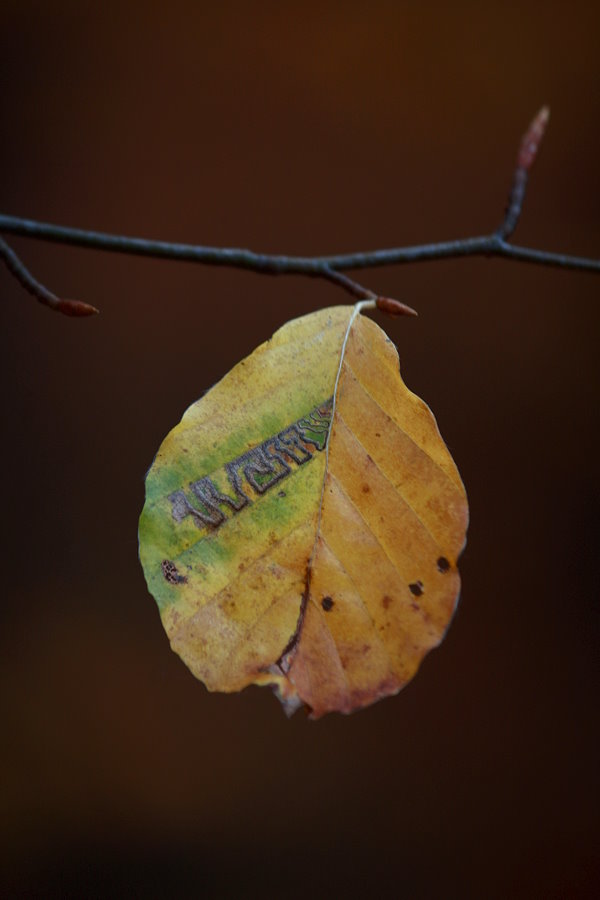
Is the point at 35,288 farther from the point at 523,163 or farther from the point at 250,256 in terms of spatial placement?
the point at 523,163

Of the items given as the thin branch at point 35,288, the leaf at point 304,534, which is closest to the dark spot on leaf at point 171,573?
the leaf at point 304,534

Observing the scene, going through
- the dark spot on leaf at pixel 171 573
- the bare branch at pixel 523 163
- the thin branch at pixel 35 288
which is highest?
the bare branch at pixel 523 163

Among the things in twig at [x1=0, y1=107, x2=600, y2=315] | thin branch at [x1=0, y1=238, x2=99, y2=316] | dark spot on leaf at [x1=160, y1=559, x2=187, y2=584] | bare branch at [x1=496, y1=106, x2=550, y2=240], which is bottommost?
dark spot on leaf at [x1=160, y1=559, x2=187, y2=584]

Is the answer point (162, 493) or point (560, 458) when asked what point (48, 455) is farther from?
point (162, 493)

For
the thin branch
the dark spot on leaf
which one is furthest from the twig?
the dark spot on leaf

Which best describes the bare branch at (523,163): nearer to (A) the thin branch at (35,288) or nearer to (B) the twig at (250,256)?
(B) the twig at (250,256)

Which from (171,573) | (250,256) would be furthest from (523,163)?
(171,573)

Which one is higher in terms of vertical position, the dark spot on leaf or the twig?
the twig

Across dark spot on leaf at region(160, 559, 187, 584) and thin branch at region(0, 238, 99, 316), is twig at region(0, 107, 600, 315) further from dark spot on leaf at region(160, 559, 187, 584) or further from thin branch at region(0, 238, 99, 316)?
dark spot on leaf at region(160, 559, 187, 584)
